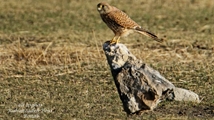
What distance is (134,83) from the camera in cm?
751

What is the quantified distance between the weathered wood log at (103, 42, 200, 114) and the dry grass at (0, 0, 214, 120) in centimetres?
16

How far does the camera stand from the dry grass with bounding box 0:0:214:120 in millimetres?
8117

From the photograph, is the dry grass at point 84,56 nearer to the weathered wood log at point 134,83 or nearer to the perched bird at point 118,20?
the weathered wood log at point 134,83

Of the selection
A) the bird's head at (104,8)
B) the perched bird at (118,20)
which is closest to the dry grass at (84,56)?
the perched bird at (118,20)

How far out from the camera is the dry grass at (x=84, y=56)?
26.6 ft

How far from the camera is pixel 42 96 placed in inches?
344

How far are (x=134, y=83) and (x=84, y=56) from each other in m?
4.01

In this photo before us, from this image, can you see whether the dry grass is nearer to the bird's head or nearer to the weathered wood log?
the weathered wood log

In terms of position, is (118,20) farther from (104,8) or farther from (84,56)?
(84,56)

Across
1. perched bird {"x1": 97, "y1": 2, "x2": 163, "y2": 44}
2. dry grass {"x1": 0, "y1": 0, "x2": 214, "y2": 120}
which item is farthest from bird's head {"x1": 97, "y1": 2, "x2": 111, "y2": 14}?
dry grass {"x1": 0, "y1": 0, "x2": 214, "y2": 120}

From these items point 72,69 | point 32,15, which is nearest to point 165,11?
point 32,15

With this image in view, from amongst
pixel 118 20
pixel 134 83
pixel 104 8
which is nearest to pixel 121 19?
pixel 118 20

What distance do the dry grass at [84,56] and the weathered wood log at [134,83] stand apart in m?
0.16

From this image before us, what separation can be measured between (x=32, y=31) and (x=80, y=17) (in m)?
2.00
